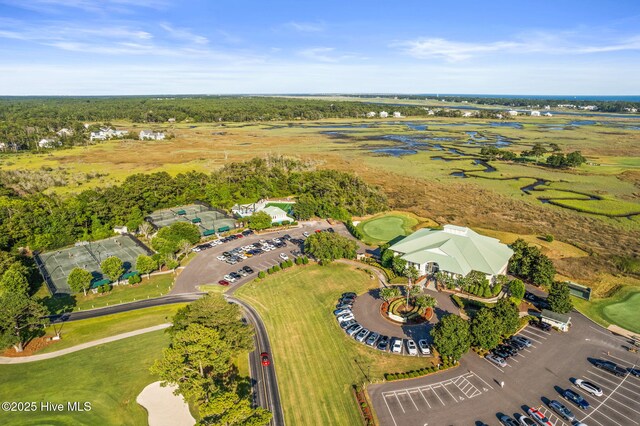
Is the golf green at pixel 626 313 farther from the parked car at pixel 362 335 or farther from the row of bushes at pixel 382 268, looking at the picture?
the parked car at pixel 362 335

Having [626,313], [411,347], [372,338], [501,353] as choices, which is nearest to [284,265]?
[372,338]

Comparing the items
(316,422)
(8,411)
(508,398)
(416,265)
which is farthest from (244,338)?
(416,265)

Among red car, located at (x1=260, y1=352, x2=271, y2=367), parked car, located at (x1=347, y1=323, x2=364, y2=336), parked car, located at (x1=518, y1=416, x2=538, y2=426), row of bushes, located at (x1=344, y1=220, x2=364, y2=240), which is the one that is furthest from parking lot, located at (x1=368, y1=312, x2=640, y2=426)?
row of bushes, located at (x1=344, y1=220, x2=364, y2=240)

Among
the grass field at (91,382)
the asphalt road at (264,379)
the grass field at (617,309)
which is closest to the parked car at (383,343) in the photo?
the asphalt road at (264,379)

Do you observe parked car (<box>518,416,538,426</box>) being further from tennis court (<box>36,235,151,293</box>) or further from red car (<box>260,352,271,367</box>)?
tennis court (<box>36,235,151,293</box>)

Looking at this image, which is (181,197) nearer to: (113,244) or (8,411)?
(113,244)

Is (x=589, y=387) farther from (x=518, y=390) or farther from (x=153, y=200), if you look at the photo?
(x=153, y=200)
